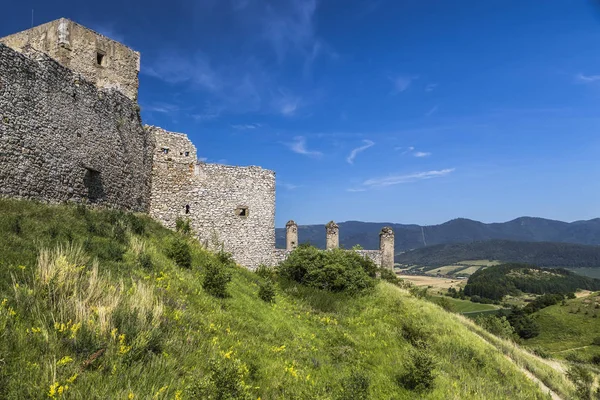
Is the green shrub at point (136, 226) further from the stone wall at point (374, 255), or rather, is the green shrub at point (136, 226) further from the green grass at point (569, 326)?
the green grass at point (569, 326)

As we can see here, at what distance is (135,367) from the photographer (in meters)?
5.11

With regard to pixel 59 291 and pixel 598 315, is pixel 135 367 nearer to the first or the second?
pixel 59 291

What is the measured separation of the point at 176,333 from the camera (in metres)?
6.62

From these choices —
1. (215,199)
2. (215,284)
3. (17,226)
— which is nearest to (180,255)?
(215,284)

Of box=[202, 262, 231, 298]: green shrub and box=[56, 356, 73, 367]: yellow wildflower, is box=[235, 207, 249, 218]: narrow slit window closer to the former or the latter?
box=[202, 262, 231, 298]: green shrub

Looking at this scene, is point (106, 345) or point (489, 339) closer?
point (106, 345)

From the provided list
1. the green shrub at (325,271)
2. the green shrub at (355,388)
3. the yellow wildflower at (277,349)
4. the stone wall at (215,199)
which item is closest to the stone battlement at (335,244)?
the stone wall at (215,199)

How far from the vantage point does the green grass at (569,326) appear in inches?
2092

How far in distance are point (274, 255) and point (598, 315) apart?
218 ft

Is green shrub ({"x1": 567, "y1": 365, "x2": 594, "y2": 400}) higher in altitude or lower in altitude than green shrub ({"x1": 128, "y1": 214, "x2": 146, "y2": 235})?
lower

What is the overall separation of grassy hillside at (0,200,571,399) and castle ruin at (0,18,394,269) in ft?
4.79

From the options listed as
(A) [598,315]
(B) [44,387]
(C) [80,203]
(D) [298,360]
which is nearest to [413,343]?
(D) [298,360]

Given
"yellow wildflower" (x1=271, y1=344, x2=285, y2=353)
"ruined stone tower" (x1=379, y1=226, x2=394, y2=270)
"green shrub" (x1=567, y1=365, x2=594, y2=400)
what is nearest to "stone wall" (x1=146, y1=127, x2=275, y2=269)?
"ruined stone tower" (x1=379, y1=226, x2=394, y2=270)

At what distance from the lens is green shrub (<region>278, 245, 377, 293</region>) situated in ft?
53.4
